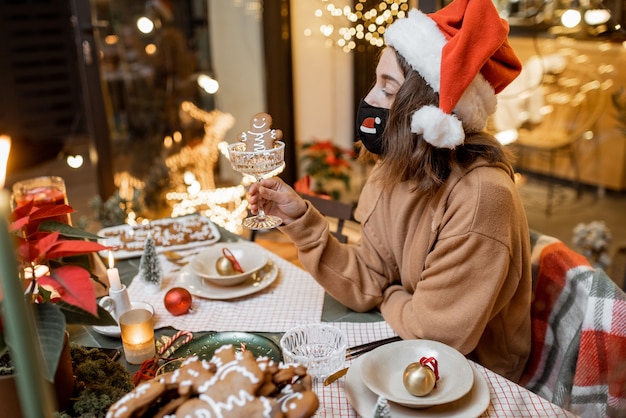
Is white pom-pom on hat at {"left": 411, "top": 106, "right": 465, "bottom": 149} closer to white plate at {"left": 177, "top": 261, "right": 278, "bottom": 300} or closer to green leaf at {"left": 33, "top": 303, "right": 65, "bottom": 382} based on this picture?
white plate at {"left": 177, "top": 261, "right": 278, "bottom": 300}

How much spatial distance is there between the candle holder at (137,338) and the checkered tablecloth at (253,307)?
0.14m

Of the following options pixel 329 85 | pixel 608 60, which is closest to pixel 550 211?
pixel 608 60

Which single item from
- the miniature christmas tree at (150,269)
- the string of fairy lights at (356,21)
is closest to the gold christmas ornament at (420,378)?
the miniature christmas tree at (150,269)

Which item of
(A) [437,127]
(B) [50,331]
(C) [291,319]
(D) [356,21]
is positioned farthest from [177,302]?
(D) [356,21]

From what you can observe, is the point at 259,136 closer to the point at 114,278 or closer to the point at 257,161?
the point at 257,161

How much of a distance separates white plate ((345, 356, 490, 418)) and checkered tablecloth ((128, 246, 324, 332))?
31 cm

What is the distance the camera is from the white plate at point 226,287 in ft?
4.83

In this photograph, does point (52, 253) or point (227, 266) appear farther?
point (227, 266)

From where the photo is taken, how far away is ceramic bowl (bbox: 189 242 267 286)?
1507 mm

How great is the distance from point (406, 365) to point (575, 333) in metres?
0.44

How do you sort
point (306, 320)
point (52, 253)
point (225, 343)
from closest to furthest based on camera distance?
point (52, 253)
point (225, 343)
point (306, 320)

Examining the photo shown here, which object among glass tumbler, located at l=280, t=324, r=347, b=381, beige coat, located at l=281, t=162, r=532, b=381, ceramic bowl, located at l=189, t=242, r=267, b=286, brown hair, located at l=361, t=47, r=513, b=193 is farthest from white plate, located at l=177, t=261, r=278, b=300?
brown hair, located at l=361, t=47, r=513, b=193

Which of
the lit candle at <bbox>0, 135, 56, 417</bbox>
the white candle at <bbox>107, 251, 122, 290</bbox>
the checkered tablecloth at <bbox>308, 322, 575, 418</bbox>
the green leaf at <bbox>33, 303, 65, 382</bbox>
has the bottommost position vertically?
the checkered tablecloth at <bbox>308, 322, 575, 418</bbox>

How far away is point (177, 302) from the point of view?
139cm
